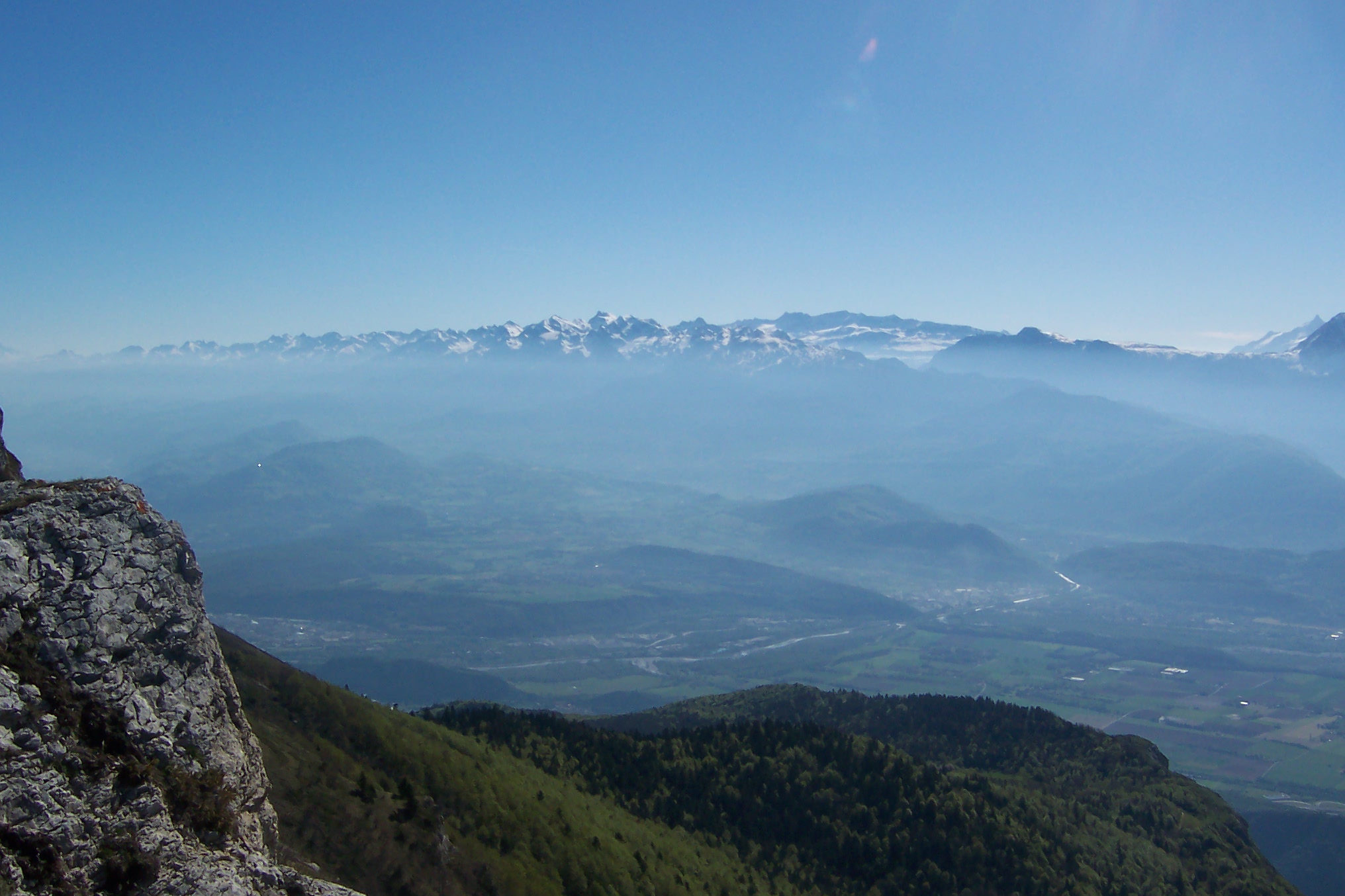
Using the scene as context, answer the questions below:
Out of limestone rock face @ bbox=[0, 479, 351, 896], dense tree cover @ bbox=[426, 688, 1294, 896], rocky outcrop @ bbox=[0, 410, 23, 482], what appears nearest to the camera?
limestone rock face @ bbox=[0, 479, 351, 896]

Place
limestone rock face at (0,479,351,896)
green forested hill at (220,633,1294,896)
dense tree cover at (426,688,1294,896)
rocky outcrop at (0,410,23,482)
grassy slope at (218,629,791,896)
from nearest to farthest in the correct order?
1. limestone rock face at (0,479,351,896)
2. rocky outcrop at (0,410,23,482)
3. grassy slope at (218,629,791,896)
4. green forested hill at (220,633,1294,896)
5. dense tree cover at (426,688,1294,896)

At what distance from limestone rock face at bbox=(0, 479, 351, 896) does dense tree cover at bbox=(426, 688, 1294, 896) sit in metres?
50.3

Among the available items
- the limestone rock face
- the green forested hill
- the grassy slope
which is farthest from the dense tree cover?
the limestone rock face

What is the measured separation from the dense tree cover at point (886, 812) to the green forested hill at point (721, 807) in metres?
0.18

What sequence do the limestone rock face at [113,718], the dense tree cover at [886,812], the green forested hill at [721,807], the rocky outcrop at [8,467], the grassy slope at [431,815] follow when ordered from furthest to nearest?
the dense tree cover at [886,812], the green forested hill at [721,807], the grassy slope at [431,815], the rocky outcrop at [8,467], the limestone rock face at [113,718]

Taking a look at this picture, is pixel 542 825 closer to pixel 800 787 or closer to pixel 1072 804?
pixel 800 787

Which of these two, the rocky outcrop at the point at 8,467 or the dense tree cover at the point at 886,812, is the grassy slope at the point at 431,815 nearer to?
the dense tree cover at the point at 886,812

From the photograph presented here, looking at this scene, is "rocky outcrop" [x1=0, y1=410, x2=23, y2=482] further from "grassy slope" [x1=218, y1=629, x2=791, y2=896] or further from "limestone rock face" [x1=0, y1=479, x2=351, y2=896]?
"grassy slope" [x1=218, y1=629, x2=791, y2=896]

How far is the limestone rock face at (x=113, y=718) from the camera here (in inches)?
483

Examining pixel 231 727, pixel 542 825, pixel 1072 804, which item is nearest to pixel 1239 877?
pixel 1072 804

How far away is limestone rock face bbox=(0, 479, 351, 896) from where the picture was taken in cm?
1226

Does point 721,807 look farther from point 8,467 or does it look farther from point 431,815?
point 8,467

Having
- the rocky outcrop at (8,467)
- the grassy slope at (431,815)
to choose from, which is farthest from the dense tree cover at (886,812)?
the rocky outcrop at (8,467)

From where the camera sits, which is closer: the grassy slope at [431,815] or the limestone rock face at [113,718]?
the limestone rock face at [113,718]
